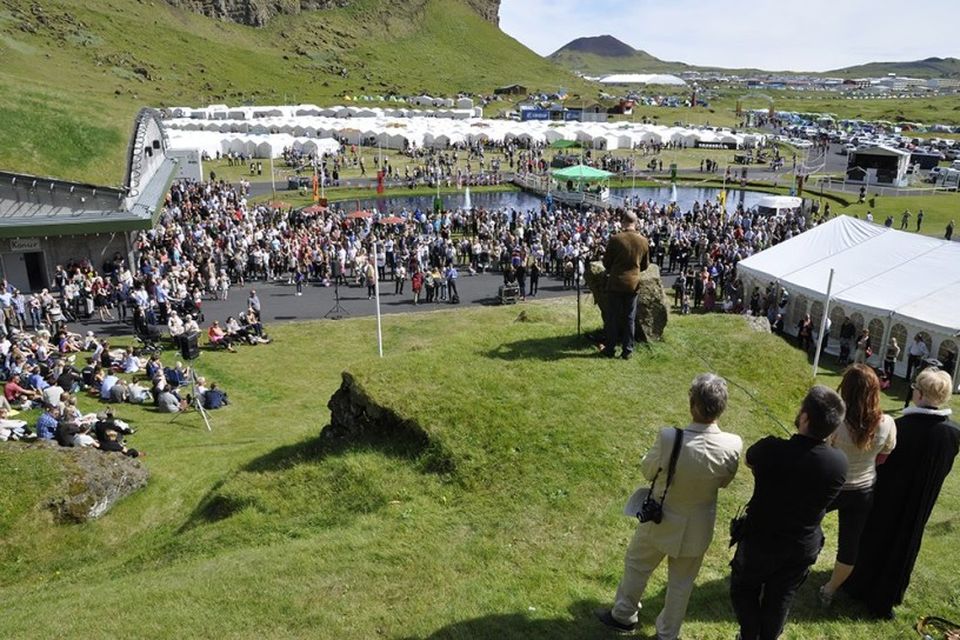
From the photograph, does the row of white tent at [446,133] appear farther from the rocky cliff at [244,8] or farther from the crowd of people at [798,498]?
the rocky cliff at [244,8]

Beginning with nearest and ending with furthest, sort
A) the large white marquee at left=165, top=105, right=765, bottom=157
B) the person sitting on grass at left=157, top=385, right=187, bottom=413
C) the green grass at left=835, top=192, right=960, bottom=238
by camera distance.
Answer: the person sitting on grass at left=157, top=385, right=187, bottom=413 → the green grass at left=835, top=192, right=960, bottom=238 → the large white marquee at left=165, top=105, right=765, bottom=157

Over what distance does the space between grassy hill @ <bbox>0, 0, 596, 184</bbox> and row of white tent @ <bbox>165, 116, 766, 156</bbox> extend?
15165 millimetres

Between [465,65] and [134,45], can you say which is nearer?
[134,45]

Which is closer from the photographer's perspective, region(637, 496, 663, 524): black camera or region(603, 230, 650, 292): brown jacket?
region(637, 496, 663, 524): black camera

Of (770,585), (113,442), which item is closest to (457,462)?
(770,585)

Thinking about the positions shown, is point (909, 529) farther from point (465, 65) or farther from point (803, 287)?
point (465, 65)

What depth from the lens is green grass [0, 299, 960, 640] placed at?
5.89 metres

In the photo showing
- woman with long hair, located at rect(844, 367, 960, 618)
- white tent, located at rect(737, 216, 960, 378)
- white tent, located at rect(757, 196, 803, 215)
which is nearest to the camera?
woman with long hair, located at rect(844, 367, 960, 618)

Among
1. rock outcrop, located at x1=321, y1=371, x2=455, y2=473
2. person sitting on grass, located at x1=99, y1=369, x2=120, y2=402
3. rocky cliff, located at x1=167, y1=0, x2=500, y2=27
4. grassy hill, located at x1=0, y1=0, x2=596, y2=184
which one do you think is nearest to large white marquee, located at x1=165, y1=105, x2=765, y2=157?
grassy hill, located at x1=0, y1=0, x2=596, y2=184

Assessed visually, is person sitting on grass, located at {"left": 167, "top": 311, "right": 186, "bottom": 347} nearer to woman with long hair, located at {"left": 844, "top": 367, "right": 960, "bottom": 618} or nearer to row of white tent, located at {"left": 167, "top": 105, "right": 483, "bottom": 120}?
woman with long hair, located at {"left": 844, "top": 367, "right": 960, "bottom": 618}

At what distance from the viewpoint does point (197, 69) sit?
116 m

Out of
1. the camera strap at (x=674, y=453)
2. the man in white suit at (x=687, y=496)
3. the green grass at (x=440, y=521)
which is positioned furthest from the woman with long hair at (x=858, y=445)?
the camera strap at (x=674, y=453)

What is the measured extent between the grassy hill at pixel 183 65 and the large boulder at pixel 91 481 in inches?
842

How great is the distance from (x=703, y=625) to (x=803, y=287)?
17.0m
